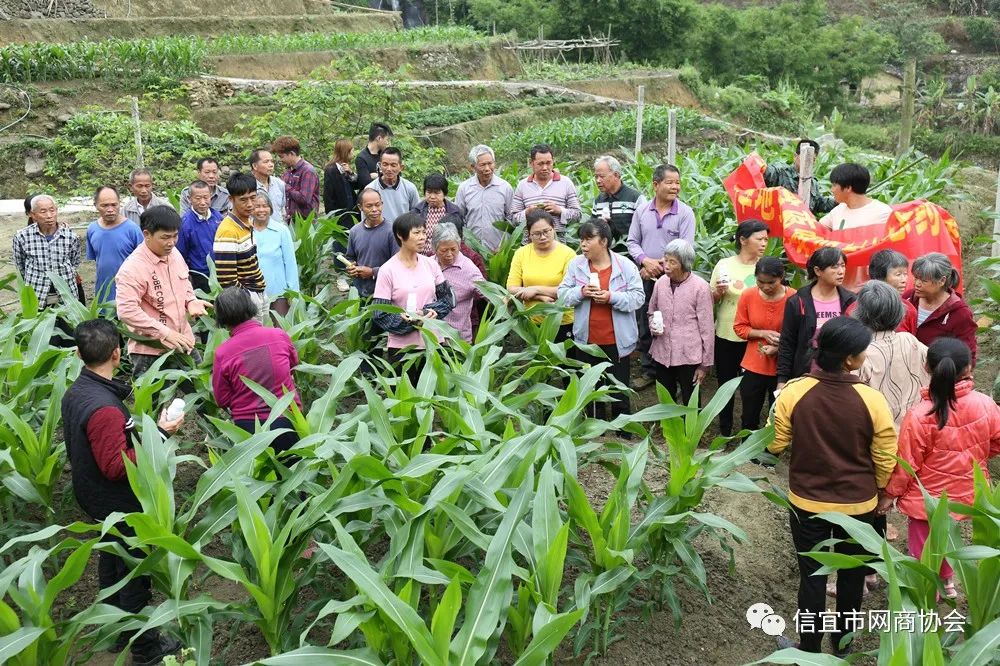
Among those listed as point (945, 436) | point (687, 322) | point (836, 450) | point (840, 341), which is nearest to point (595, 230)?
point (687, 322)

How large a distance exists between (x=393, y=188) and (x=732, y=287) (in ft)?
7.97

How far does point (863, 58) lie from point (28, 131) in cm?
2666

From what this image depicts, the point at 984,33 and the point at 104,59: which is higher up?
the point at 984,33

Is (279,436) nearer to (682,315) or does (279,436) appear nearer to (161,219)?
(161,219)

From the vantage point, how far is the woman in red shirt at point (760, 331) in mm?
4777

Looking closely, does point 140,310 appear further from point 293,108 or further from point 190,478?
point 293,108

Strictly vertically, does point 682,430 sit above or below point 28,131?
below

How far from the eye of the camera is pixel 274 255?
5.37 metres

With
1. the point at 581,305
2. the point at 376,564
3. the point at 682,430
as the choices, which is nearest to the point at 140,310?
the point at 376,564

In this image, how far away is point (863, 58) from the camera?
101 ft

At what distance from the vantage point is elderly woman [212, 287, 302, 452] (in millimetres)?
3854

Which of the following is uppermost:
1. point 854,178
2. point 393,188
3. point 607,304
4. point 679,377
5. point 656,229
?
point 854,178

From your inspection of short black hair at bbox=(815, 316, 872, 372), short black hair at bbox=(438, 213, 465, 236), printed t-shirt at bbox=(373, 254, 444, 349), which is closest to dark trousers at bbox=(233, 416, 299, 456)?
printed t-shirt at bbox=(373, 254, 444, 349)

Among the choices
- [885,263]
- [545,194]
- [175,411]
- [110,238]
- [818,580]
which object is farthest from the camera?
[545,194]
